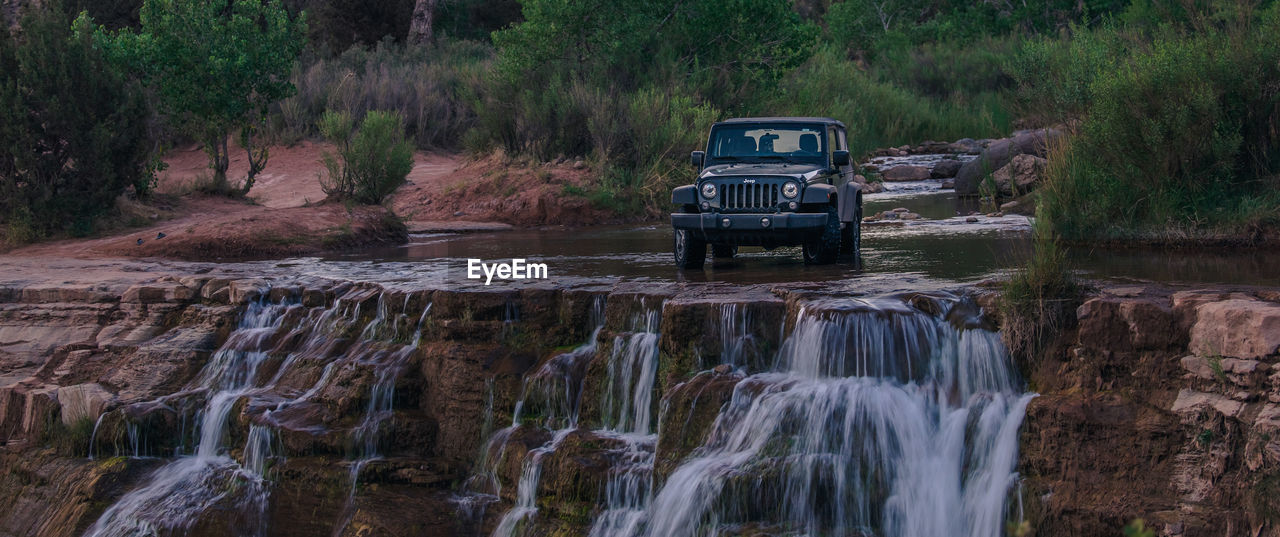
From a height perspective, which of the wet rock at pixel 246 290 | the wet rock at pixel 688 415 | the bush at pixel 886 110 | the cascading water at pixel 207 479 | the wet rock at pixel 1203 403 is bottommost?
the cascading water at pixel 207 479

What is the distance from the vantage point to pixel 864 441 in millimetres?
8336

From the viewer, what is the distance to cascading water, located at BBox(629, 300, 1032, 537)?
809 cm

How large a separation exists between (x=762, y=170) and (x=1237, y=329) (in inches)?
197

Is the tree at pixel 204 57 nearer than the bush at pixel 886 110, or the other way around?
the tree at pixel 204 57

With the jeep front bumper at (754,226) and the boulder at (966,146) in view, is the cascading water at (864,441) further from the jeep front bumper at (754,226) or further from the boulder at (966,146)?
the boulder at (966,146)

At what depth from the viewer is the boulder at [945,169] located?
A: 24.6 m

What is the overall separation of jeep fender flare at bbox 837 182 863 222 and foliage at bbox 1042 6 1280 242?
6.68 ft

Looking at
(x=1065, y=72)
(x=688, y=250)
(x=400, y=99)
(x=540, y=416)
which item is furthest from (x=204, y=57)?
(x=1065, y=72)

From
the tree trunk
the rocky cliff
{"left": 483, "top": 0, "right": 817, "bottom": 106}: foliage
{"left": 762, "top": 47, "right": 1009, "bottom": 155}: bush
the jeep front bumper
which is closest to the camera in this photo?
the rocky cliff

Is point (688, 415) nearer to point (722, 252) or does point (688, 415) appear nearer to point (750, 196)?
point (750, 196)

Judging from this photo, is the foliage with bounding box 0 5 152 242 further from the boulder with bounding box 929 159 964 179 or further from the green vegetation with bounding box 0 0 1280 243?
the boulder with bounding box 929 159 964 179

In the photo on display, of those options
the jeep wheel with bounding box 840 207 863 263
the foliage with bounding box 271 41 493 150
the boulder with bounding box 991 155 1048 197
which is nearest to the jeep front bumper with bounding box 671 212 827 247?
the jeep wheel with bounding box 840 207 863 263

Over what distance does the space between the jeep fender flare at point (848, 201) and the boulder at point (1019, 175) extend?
264 inches

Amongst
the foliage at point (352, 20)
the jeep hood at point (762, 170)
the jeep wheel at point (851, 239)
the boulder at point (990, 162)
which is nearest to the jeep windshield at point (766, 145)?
the jeep hood at point (762, 170)
